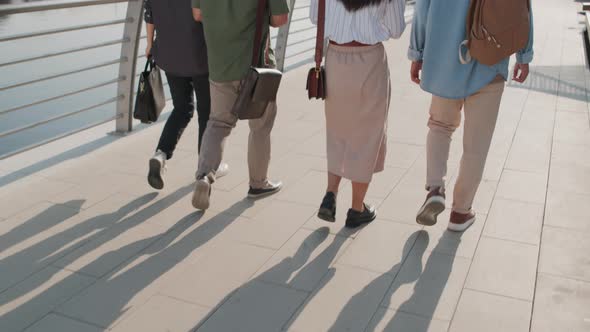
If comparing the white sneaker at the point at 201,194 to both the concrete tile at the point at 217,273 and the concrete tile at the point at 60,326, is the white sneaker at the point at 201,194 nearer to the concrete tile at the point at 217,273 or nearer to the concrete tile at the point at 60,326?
the concrete tile at the point at 217,273

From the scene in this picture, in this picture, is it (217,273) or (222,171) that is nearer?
(217,273)

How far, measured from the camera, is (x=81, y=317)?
10.4 ft

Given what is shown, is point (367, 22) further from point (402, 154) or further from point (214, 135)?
point (402, 154)

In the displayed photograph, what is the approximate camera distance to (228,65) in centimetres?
411

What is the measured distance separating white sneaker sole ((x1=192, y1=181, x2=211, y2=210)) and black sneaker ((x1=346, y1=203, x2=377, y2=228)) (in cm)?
83

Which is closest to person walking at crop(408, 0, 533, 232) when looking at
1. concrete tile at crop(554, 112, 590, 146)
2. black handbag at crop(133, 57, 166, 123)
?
black handbag at crop(133, 57, 166, 123)

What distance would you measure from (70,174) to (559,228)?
10.6 ft

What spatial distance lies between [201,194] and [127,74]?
2.17 m

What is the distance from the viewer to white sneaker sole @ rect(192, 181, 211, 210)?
4172mm

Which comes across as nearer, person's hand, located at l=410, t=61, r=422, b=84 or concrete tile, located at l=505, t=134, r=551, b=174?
person's hand, located at l=410, t=61, r=422, b=84

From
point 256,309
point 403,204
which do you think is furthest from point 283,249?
point 403,204

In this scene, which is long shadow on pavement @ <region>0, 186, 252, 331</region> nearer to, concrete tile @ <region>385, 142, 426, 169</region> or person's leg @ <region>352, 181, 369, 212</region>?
person's leg @ <region>352, 181, 369, 212</region>

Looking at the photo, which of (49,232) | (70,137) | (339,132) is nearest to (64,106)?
(70,137)

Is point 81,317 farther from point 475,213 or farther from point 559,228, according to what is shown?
point 559,228
